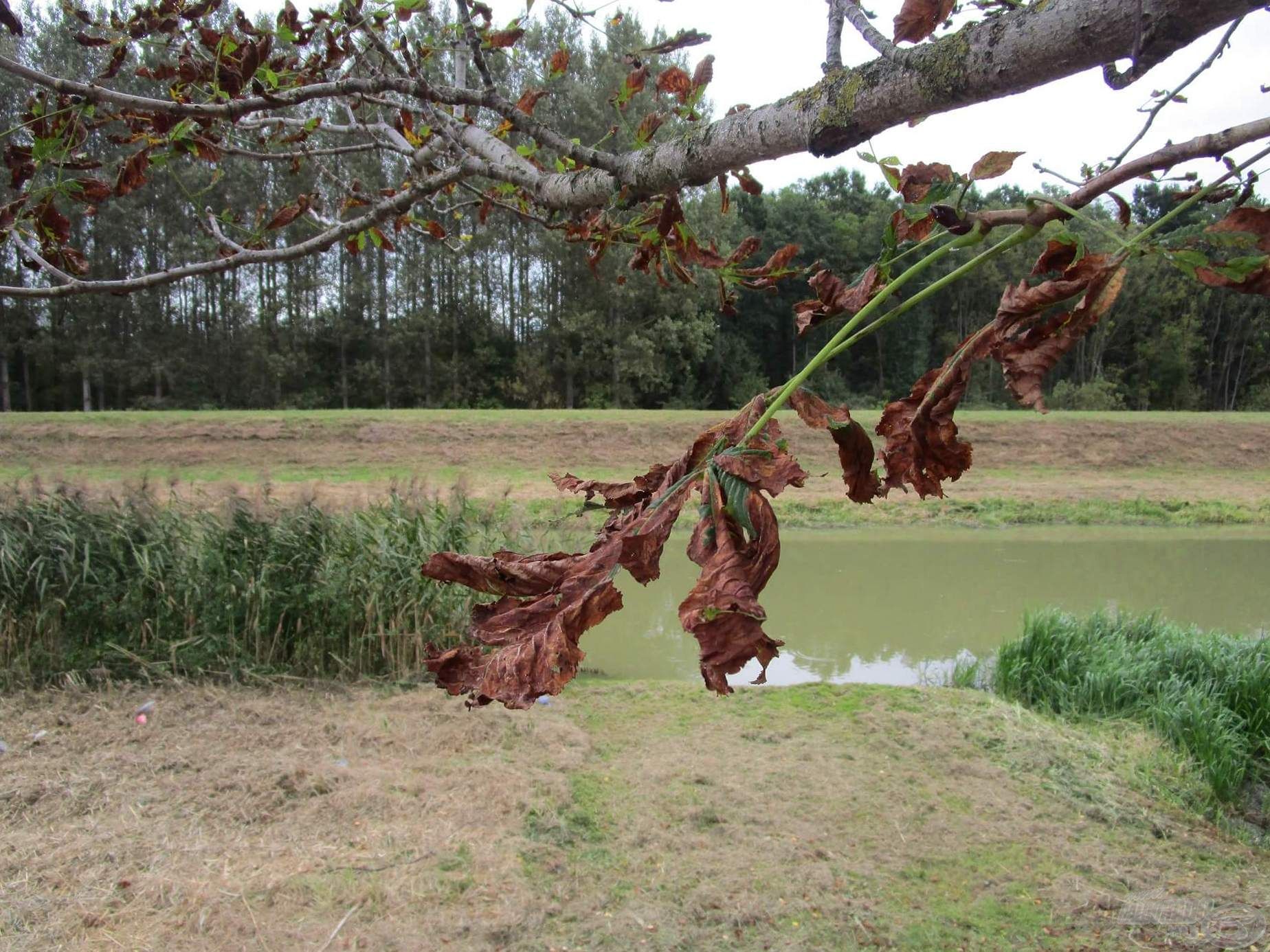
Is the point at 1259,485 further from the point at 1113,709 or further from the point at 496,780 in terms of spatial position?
the point at 496,780

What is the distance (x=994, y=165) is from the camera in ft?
2.88

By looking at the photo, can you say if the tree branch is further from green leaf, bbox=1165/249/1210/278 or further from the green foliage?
the green foliage

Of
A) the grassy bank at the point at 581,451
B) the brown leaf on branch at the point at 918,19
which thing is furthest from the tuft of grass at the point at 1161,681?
the grassy bank at the point at 581,451

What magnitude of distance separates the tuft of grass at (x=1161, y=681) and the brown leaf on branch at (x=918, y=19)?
3617 mm

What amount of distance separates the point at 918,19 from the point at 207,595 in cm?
462

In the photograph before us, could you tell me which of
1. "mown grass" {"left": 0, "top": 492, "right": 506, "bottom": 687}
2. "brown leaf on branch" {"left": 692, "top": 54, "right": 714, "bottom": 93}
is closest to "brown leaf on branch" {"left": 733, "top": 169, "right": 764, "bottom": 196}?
"brown leaf on branch" {"left": 692, "top": 54, "right": 714, "bottom": 93}

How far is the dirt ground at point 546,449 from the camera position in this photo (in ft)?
41.5

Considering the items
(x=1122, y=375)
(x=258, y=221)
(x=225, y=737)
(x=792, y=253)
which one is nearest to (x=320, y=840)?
(x=225, y=737)

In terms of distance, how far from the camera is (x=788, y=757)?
391cm

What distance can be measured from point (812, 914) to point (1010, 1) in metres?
2.55

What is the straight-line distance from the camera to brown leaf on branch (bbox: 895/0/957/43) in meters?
0.98

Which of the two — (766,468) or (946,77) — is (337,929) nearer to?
(766,468)

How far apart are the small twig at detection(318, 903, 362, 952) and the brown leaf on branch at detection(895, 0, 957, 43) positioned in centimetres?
267

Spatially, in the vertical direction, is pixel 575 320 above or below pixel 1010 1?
above
